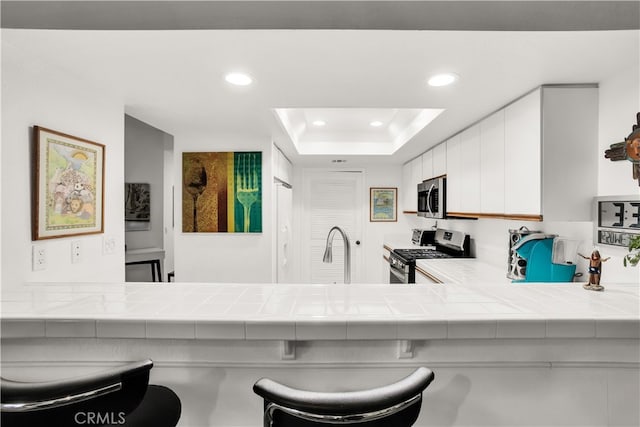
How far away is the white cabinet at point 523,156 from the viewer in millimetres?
1771

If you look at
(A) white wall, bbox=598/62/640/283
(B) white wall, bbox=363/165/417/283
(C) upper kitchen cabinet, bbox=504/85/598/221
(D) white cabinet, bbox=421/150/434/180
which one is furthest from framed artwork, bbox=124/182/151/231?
(A) white wall, bbox=598/62/640/283

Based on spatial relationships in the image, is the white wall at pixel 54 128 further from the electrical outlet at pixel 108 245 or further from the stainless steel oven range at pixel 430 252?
the stainless steel oven range at pixel 430 252

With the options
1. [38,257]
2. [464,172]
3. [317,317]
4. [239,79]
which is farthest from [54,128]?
[464,172]

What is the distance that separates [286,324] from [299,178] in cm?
405

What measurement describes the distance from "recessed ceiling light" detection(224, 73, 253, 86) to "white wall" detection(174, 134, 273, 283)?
1235 mm

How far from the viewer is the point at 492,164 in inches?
87.7

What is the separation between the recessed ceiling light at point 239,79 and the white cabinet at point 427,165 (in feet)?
8.00

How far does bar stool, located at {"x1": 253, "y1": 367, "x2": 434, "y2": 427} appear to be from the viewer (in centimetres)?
70

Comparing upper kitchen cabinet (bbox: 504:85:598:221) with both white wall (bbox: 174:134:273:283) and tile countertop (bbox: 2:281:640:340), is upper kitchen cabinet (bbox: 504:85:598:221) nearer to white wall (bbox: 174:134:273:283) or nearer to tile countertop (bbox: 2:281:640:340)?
tile countertop (bbox: 2:281:640:340)

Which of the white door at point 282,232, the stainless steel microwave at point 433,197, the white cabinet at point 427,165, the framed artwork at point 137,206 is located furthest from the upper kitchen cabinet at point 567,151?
the framed artwork at point 137,206

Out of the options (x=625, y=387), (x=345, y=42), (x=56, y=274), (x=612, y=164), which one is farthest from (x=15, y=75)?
(x=612, y=164)

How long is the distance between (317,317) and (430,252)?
2.93 m

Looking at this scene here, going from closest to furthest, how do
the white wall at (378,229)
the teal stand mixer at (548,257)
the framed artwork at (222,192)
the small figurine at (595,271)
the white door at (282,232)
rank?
1. the small figurine at (595,271)
2. the teal stand mixer at (548,257)
3. the framed artwork at (222,192)
4. the white door at (282,232)
5. the white wall at (378,229)

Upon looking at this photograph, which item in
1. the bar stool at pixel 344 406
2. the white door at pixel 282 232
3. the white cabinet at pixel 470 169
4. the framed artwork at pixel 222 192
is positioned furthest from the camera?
the white door at pixel 282 232
